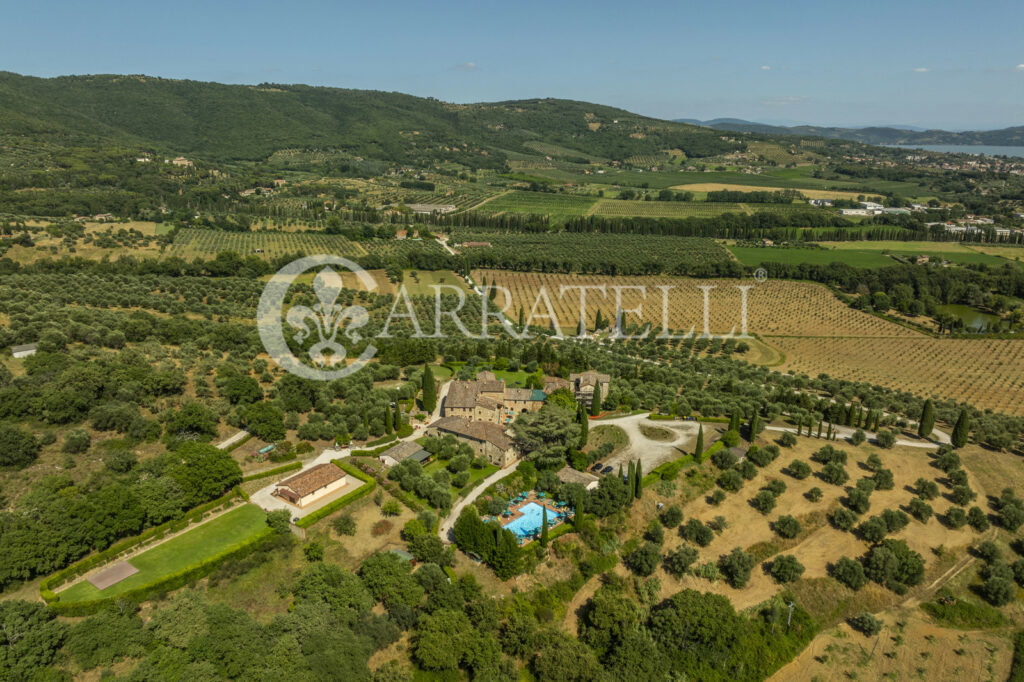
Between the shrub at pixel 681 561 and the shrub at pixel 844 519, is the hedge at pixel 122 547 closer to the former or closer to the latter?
the shrub at pixel 681 561

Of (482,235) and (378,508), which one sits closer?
(378,508)

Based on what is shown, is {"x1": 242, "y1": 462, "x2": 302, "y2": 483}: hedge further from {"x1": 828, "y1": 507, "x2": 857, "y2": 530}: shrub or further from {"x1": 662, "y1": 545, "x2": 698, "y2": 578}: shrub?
{"x1": 828, "y1": 507, "x2": 857, "y2": 530}: shrub

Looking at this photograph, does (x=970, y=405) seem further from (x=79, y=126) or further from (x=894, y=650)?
(x=79, y=126)

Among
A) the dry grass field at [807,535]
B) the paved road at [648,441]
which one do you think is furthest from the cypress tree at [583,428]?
the dry grass field at [807,535]

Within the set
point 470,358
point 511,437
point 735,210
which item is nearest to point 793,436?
point 511,437

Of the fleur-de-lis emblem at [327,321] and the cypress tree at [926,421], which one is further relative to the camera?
the fleur-de-lis emblem at [327,321]

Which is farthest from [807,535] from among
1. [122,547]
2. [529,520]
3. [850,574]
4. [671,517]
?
[122,547]
